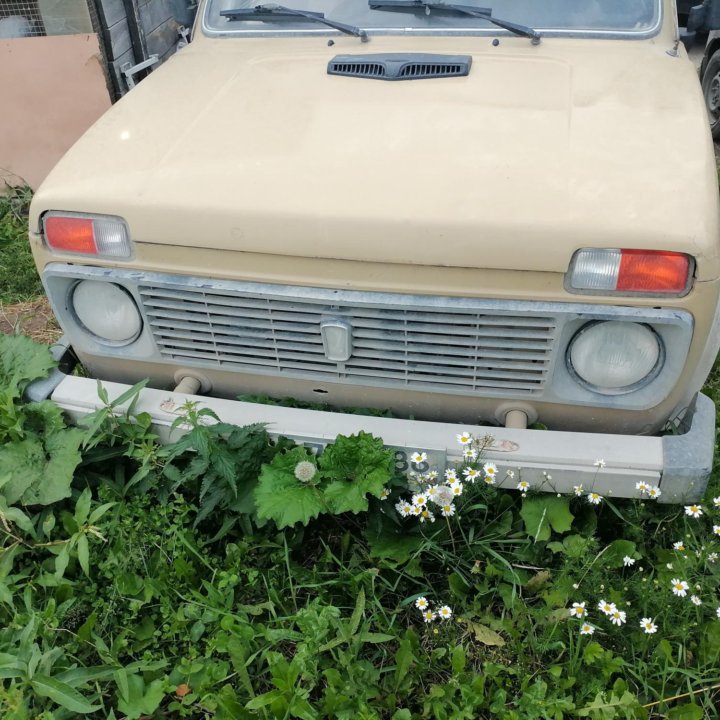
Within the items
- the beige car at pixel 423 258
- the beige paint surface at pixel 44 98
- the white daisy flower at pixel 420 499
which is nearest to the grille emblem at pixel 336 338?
the beige car at pixel 423 258

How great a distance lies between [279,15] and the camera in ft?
9.37

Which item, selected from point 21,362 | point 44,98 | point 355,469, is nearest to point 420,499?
point 355,469

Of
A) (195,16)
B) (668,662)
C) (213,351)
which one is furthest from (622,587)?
(195,16)

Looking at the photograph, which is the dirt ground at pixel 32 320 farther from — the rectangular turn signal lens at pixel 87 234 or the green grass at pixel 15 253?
the rectangular turn signal lens at pixel 87 234

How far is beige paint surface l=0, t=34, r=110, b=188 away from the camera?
4.62m

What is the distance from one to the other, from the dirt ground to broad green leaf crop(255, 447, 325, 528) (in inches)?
81.0

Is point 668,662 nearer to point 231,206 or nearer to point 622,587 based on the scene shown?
point 622,587

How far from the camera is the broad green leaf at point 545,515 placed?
2.23 meters

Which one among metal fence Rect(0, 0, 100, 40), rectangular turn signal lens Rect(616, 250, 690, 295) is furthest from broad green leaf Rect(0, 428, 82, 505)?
metal fence Rect(0, 0, 100, 40)

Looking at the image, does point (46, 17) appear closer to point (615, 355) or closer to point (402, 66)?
point (402, 66)

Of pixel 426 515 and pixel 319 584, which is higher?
pixel 426 515

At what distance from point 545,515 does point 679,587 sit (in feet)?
1.37

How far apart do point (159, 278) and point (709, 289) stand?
1527mm

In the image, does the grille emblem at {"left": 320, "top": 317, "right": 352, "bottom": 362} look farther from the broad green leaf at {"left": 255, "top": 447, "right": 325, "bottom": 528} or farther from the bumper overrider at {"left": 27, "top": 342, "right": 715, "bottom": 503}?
the broad green leaf at {"left": 255, "top": 447, "right": 325, "bottom": 528}
